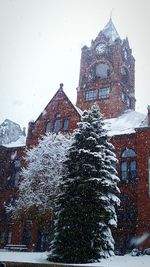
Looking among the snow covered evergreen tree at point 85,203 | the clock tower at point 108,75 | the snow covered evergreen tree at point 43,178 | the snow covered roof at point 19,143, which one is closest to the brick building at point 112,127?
the clock tower at point 108,75

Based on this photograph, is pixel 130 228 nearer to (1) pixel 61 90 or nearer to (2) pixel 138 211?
(2) pixel 138 211

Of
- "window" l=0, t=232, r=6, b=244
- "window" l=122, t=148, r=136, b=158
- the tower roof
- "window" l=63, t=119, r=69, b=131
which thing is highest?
the tower roof

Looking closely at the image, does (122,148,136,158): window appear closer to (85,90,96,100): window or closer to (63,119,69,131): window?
(63,119,69,131): window

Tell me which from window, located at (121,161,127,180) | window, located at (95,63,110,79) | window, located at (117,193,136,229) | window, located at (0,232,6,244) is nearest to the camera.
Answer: window, located at (117,193,136,229)

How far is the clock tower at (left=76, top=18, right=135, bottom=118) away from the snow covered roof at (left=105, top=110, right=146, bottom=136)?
271cm

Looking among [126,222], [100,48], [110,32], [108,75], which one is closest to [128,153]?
[126,222]

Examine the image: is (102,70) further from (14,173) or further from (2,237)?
(2,237)

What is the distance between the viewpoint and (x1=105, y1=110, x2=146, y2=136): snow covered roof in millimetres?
32188

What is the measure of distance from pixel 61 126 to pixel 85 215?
631 inches

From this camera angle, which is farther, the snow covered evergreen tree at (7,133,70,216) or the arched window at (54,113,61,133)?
the arched window at (54,113,61,133)

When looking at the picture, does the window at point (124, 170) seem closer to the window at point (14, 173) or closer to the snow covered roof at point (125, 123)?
the snow covered roof at point (125, 123)

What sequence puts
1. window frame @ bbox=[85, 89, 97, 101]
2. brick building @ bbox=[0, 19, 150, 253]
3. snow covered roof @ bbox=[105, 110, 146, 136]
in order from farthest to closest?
1. window frame @ bbox=[85, 89, 97, 101]
2. snow covered roof @ bbox=[105, 110, 146, 136]
3. brick building @ bbox=[0, 19, 150, 253]

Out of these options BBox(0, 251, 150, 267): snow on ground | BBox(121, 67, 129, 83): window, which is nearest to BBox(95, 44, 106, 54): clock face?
BBox(121, 67, 129, 83): window

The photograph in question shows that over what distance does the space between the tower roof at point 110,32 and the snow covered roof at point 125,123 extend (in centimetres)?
1314
